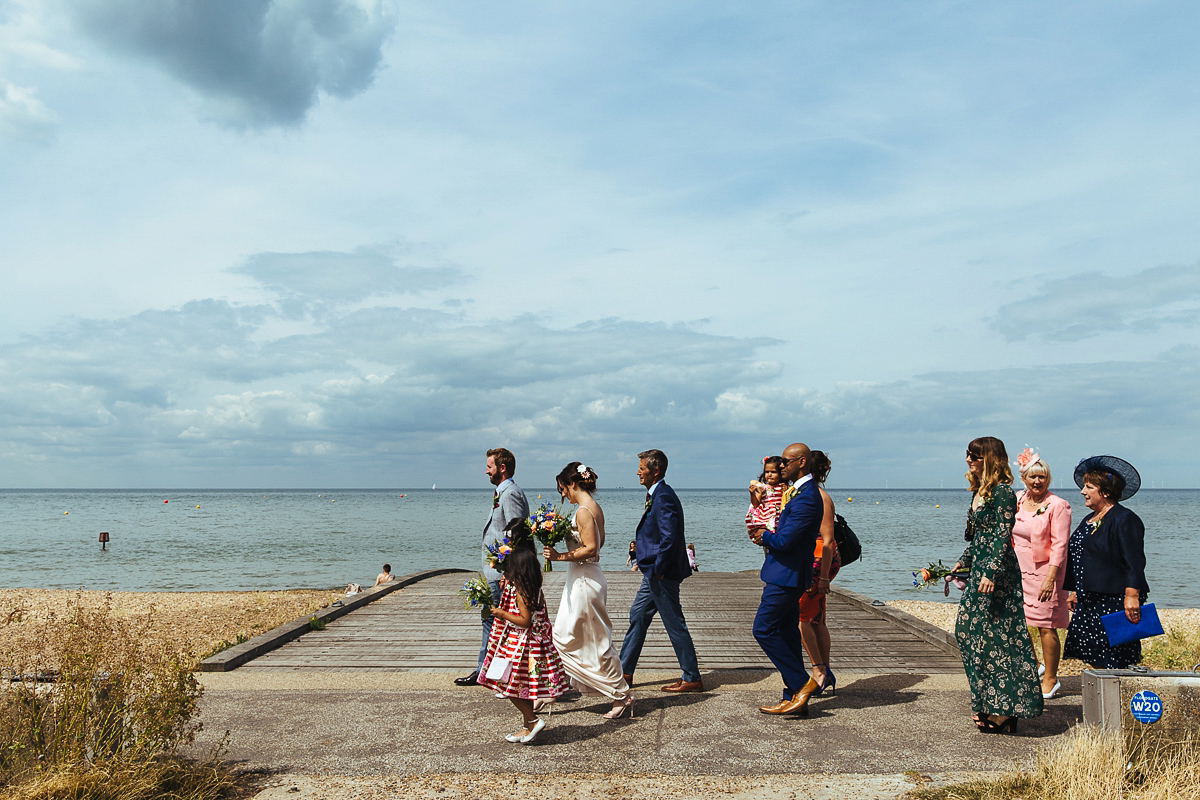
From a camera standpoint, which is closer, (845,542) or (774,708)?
(774,708)

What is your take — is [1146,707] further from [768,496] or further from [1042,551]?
[768,496]

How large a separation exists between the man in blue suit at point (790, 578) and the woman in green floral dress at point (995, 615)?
993 mm

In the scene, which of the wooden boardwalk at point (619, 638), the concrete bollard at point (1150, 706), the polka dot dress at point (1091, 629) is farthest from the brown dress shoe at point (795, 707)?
the polka dot dress at point (1091, 629)

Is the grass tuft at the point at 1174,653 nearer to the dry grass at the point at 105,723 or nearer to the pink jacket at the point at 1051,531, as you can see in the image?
the pink jacket at the point at 1051,531

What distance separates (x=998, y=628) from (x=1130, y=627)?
3.00 ft

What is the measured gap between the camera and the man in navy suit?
20.1ft

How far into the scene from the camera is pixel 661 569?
611cm

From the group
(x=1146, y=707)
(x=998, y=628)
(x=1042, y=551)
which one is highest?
(x=1042, y=551)

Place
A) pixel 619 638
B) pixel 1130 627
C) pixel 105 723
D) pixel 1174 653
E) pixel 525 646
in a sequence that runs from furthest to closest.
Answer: pixel 619 638 → pixel 1174 653 → pixel 1130 627 → pixel 525 646 → pixel 105 723

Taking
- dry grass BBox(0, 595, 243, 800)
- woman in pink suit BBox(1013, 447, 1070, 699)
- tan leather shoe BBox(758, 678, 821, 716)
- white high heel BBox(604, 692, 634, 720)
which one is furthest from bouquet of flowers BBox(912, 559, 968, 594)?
dry grass BBox(0, 595, 243, 800)

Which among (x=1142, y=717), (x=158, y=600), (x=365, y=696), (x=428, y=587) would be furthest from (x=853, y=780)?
(x=158, y=600)

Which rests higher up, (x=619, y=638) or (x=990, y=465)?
(x=990, y=465)

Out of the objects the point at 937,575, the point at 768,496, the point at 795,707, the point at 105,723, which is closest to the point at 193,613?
the point at 105,723

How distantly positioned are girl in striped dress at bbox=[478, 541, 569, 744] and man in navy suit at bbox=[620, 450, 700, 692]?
3.58 feet
